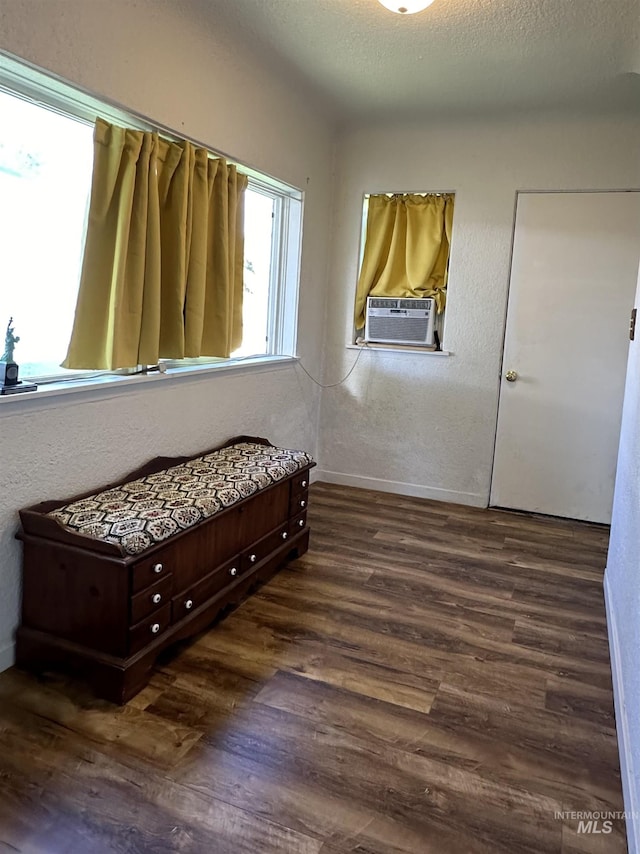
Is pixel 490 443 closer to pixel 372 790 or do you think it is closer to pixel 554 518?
pixel 554 518

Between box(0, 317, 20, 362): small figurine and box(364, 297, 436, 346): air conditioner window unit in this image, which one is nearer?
box(0, 317, 20, 362): small figurine

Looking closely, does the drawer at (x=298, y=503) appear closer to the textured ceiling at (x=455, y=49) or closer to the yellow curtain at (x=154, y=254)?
the yellow curtain at (x=154, y=254)

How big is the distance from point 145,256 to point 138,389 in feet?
1.79

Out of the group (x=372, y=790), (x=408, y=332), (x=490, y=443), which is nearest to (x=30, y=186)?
(x=372, y=790)

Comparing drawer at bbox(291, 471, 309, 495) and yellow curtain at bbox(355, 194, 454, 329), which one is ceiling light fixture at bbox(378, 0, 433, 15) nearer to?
yellow curtain at bbox(355, 194, 454, 329)

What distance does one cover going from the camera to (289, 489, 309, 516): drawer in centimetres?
317

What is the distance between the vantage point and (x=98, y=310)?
2479mm

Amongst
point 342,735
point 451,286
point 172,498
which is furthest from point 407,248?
point 342,735

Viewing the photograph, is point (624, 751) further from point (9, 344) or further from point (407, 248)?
point (407, 248)

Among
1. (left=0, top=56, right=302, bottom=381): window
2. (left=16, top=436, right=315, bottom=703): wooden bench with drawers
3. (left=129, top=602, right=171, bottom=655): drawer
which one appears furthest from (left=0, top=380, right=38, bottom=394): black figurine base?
(left=129, top=602, right=171, bottom=655): drawer

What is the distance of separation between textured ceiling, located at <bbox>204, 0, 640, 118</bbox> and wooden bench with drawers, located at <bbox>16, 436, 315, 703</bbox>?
2.12m

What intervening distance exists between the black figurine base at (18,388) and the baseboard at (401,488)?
2751 mm

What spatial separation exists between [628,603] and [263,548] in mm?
1510

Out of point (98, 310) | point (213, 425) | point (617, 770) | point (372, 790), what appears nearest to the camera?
point (372, 790)
